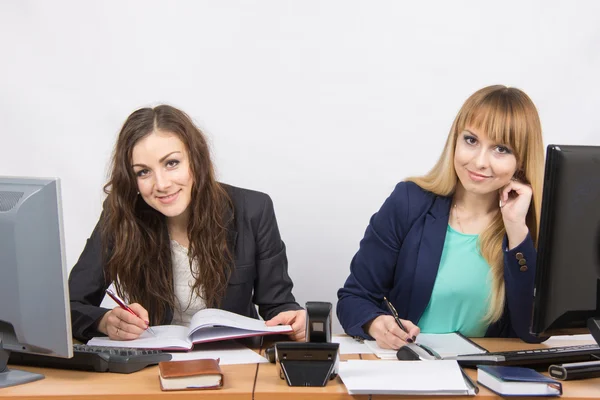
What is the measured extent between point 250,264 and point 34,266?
3.21ft

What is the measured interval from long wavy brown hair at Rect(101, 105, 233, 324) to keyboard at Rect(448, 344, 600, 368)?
930 millimetres

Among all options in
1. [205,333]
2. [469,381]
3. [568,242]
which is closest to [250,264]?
[205,333]

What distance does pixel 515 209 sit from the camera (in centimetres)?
213

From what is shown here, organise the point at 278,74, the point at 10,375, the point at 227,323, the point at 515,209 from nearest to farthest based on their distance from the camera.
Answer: the point at 10,375, the point at 227,323, the point at 515,209, the point at 278,74

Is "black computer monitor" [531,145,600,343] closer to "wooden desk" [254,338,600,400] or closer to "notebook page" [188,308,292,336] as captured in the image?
"wooden desk" [254,338,600,400]

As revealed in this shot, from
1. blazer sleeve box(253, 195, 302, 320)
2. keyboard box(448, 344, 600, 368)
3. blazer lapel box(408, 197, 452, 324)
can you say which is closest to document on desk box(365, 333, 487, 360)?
keyboard box(448, 344, 600, 368)

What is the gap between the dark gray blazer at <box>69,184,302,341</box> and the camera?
93.4 inches

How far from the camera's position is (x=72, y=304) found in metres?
2.25

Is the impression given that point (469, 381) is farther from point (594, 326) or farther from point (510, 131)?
point (510, 131)

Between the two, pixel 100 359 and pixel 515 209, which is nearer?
pixel 100 359

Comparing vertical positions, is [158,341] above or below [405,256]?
below

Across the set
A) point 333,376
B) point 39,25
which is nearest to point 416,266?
point 333,376

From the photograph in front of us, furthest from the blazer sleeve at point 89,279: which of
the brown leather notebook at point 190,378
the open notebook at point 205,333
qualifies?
the brown leather notebook at point 190,378

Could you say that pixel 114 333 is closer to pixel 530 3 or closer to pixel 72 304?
pixel 72 304
